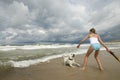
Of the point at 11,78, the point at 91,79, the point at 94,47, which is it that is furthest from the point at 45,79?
the point at 94,47

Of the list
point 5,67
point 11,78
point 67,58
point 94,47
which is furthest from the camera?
point 67,58

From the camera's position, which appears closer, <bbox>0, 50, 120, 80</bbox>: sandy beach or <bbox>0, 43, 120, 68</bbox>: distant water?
<bbox>0, 50, 120, 80</bbox>: sandy beach

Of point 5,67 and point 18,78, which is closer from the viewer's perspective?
point 18,78

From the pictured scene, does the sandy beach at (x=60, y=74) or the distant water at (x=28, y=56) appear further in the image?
the distant water at (x=28, y=56)

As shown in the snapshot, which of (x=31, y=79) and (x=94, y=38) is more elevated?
(x=94, y=38)

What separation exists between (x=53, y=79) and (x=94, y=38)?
2.74m

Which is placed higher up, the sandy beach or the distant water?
the distant water

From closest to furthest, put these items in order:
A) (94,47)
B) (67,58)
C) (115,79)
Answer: (115,79) < (94,47) < (67,58)

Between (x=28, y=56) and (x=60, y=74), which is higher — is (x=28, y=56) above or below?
above

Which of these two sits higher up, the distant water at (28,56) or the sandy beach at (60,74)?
the distant water at (28,56)

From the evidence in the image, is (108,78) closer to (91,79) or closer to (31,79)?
(91,79)

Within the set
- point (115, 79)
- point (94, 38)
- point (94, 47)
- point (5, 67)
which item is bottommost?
point (115, 79)

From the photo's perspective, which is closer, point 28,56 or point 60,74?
point 60,74

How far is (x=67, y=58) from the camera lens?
7.25 meters
